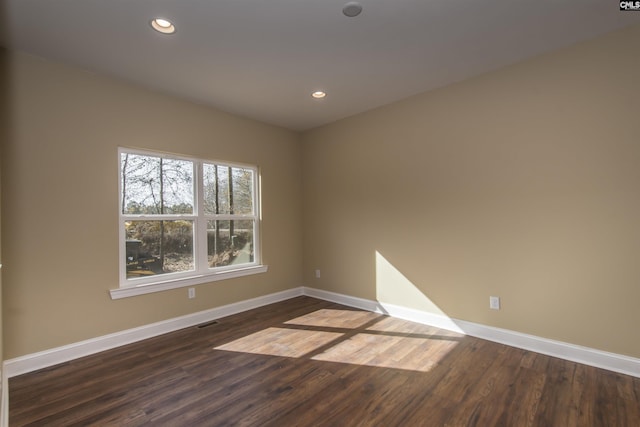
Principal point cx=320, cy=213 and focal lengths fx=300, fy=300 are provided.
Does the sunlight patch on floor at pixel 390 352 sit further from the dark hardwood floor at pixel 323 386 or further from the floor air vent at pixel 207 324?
the floor air vent at pixel 207 324

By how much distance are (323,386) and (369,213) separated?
2.25m

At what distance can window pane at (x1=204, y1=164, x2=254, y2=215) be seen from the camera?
3816 millimetres

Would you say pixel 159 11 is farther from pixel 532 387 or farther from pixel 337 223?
pixel 532 387

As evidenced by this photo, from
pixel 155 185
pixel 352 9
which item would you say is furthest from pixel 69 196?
pixel 352 9

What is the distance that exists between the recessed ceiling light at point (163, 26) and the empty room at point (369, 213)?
14 mm

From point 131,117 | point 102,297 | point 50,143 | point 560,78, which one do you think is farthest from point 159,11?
point 560,78

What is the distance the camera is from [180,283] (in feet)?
11.2

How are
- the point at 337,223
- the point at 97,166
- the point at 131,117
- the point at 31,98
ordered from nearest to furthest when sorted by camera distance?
1. the point at 31,98
2. the point at 97,166
3. the point at 131,117
4. the point at 337,223

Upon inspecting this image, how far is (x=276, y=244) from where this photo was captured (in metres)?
4.50

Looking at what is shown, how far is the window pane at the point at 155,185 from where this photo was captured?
312 cm

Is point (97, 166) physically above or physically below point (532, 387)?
above

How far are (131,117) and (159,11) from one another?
4.57ft

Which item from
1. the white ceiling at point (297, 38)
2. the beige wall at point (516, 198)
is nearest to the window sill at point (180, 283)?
the beige wall at point (516, 198)

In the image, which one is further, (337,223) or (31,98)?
(337,223)
